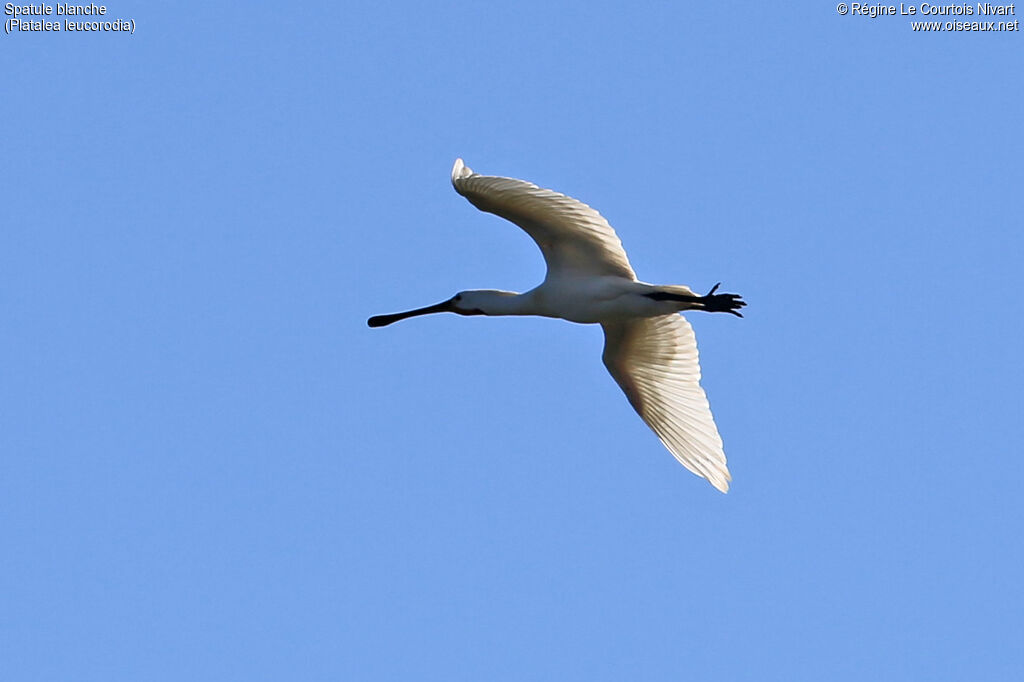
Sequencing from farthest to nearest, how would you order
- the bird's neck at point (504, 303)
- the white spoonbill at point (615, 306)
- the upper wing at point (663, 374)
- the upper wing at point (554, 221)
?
the upper wing at point (663, 374) → the bird's neck at point (504, 303) → the white spoonbill at point (615, 306) → the upper wing at point (554, 221)

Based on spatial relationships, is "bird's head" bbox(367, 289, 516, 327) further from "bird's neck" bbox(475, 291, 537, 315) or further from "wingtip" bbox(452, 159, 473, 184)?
"wingtip" bbox(452, 159, 473, 184)

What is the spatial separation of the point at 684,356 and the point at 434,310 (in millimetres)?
2557

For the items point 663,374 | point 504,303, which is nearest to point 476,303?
point 504,303

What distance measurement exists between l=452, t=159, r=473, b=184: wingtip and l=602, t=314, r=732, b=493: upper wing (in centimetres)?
291

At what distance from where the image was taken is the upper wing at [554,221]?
1584 centimetres

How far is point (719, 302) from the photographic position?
1684cm

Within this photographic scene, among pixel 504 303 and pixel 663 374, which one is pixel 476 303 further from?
pixel 663 374

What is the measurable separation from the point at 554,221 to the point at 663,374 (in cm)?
281

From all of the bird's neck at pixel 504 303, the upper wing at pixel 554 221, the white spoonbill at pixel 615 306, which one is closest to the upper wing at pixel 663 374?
the white spoonbill at pixel 615 306

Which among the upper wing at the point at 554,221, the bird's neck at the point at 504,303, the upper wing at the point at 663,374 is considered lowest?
the upper wing at the point at 663,374


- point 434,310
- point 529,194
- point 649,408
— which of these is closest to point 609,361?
point 649,408

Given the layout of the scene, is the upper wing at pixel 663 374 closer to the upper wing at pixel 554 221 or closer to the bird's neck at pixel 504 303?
the bird's neck at pixel 504 303

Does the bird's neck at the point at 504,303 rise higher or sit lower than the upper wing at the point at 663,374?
higher

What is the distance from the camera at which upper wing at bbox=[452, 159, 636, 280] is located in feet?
52.0
